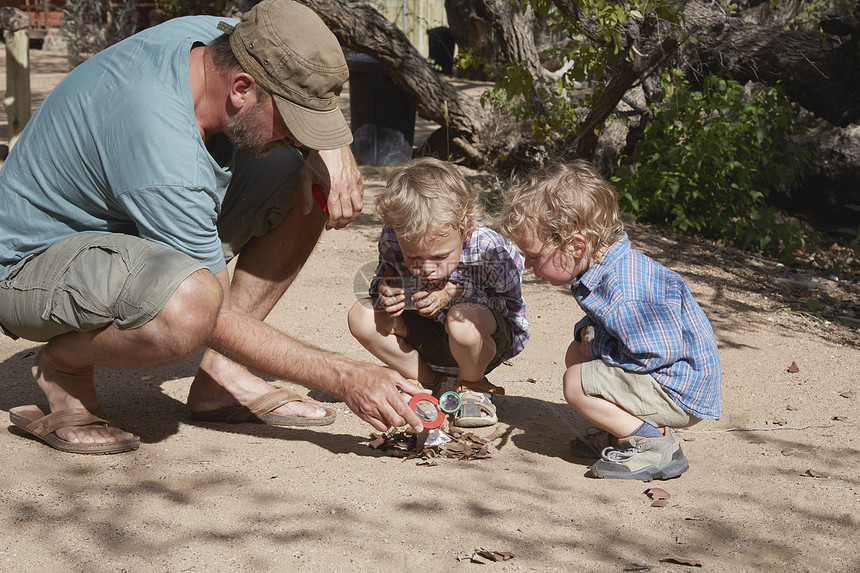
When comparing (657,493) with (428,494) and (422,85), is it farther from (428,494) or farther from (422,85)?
(422,85)

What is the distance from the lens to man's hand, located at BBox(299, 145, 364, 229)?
285 centimetres

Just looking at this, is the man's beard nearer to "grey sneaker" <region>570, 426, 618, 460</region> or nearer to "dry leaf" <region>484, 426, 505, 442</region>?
"dry leaf" <region>484, 426, 505, 442</region>

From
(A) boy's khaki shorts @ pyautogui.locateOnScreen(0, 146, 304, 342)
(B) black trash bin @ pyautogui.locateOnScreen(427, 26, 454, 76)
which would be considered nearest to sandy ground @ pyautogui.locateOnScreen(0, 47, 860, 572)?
(A) boy's khaki shorts @ pyautogui.locateOnScreen(0, 146, 304, 342)

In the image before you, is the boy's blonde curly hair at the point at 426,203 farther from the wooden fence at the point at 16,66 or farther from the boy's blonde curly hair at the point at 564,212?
the wooden fence at the point at 16,66

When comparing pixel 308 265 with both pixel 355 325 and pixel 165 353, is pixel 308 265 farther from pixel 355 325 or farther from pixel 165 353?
Result: pixel 165 353

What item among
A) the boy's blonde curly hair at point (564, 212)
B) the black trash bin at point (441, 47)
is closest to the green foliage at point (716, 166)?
the boy's blonde curly hair at point (564, 212)

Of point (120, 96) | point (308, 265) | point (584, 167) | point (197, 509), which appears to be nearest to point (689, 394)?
point (584, 167)

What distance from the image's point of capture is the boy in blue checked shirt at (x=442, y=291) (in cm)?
275

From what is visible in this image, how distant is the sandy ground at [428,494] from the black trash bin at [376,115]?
4867mm

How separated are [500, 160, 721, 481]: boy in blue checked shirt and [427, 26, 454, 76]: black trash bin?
12761 mm

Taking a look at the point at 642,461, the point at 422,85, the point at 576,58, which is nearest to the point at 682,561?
the point at 642,461

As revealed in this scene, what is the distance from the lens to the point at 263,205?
3.00 m

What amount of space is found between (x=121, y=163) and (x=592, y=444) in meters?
1.71

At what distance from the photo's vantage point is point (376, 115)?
8.11 metres
